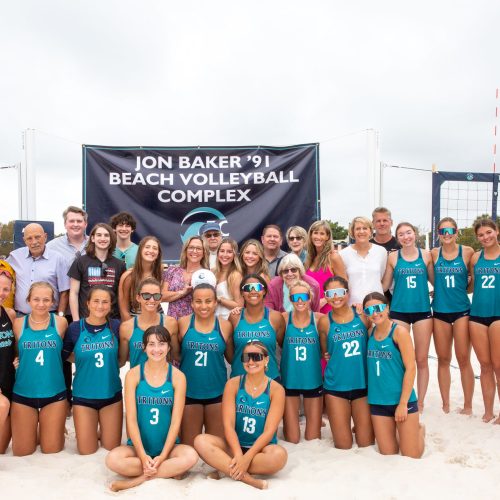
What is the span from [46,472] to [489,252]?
3.78 m

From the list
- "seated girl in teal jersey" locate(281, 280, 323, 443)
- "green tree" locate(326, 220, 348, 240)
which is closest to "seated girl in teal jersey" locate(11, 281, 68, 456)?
"seated girl in teal jersey" locate(281, 280, 323, 443)

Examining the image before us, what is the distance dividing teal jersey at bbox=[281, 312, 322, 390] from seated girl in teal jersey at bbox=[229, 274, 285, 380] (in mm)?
101

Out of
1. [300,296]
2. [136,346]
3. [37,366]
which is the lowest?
[37,366]

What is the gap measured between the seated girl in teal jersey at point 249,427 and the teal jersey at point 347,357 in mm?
597

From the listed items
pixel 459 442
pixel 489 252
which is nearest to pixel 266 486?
pixel 459 442

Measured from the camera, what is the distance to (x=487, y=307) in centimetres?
432

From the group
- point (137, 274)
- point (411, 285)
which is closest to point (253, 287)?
point (137, 274)

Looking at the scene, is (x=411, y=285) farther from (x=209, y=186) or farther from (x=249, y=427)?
(x=209, y=186)

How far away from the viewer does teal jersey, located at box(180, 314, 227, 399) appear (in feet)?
12.4

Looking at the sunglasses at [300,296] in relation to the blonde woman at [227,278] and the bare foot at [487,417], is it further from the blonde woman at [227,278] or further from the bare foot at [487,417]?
the bare foot at [487,417]

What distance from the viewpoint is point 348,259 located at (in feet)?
14.8

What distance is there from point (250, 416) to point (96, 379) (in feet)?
3.77

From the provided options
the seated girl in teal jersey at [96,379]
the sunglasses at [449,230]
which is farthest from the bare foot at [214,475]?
the sunglasses at [449,230]

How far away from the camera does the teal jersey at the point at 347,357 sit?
12.5ft
